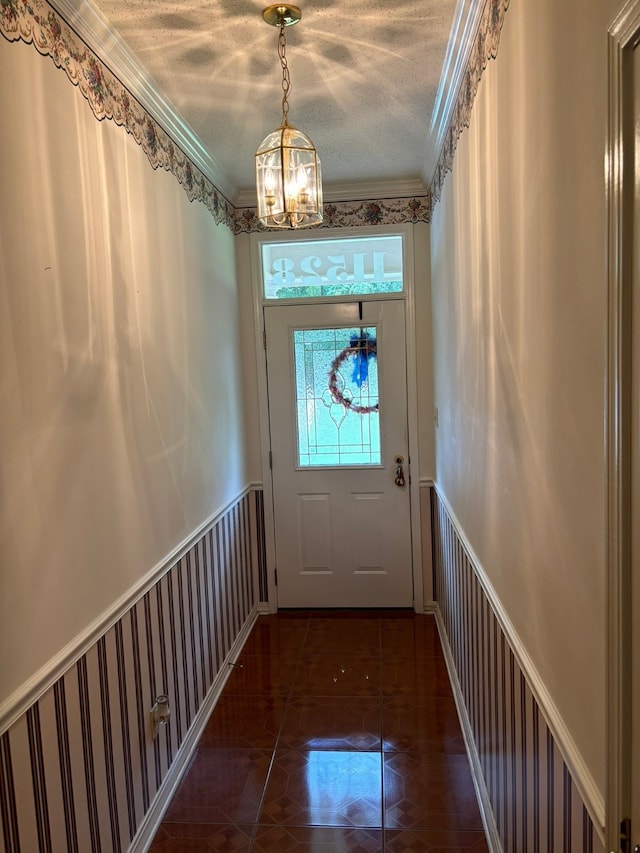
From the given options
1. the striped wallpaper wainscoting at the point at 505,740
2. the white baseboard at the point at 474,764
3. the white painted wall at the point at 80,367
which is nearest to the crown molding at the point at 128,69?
the white painted wall at the point at 80,367

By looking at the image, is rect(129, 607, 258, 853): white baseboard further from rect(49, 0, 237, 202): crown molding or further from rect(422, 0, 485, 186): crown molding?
rect(422, 0, 485, 186): crown molding

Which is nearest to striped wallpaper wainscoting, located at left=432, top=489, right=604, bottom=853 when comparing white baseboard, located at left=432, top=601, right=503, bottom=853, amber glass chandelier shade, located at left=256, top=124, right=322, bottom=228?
white baseboard, located at left=432, top=601, right=503, bottom=853

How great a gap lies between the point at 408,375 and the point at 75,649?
8.53 ft

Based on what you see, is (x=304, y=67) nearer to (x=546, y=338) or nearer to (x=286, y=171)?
(x=286, y=171)

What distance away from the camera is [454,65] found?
212 centimetres

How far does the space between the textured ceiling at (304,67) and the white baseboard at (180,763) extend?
2568mm

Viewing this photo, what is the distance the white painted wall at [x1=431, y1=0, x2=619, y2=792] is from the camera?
0.98 meters

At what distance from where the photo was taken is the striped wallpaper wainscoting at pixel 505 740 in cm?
122

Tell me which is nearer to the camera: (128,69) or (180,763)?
(128,69)

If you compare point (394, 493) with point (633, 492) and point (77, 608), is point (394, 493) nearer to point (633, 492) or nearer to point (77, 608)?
point (77, 608)

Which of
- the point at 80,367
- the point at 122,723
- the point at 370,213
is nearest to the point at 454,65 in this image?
the point at 370,213

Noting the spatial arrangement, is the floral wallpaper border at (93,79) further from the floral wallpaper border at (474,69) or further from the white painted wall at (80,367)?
the floral wallpaper border at (474,69)

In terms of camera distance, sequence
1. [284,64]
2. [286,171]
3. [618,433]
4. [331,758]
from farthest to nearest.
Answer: [331,758]
[284,64]
[286,171]
[618,433]

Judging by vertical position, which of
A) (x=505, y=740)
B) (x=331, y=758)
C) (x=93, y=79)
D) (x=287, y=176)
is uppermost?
(x=93, y=79)
